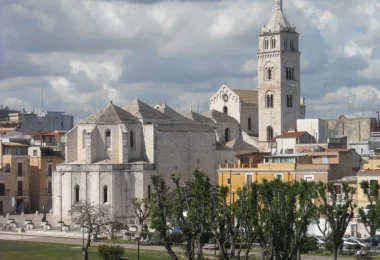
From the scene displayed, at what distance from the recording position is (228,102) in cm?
12781

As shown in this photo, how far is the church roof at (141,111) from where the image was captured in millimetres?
106375

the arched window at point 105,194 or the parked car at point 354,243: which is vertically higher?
the arched window at point 105,194

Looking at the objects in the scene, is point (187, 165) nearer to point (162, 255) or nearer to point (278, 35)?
point (278, 35)

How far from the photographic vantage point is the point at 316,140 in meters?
120

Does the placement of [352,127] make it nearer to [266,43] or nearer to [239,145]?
[266,43]

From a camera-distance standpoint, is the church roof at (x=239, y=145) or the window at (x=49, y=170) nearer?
the church roof at (x=239, y=145)

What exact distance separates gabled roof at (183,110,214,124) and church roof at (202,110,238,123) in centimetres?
157

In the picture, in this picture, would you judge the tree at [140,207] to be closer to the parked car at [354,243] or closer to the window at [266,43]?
the parked car at [354,243]

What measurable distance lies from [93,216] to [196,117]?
32.6 metres

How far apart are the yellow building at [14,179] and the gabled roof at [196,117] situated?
716 inches

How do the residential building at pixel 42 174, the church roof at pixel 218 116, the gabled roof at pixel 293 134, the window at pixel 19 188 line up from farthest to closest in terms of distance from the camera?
the church roof at pixel 218 116, the residential building at pixel 42 174, the gabled roof at pixel 293 134, the window at pixel 19 188

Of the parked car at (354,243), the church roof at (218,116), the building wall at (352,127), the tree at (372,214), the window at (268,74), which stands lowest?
the parked car at (354,243)

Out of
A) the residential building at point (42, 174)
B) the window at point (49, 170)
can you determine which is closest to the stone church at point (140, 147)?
the residential building at point (42, 174)

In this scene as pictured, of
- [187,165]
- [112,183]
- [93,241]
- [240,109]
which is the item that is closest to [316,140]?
[240,109]
